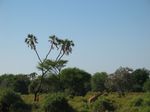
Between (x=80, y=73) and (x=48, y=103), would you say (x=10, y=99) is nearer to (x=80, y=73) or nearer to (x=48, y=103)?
(x=48, y=103)

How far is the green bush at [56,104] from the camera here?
30047 millimetres

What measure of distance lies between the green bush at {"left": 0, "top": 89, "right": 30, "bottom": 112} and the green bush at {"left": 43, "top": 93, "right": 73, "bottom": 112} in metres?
2.97

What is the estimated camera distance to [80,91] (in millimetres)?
74500

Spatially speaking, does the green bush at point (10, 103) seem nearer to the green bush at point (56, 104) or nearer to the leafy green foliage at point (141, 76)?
the green bush at point (56, 104)

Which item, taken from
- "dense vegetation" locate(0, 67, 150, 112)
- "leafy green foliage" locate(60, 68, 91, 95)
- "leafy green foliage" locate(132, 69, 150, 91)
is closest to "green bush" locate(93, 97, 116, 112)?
"dense vegetation" locate(0, 67, 150, 112)

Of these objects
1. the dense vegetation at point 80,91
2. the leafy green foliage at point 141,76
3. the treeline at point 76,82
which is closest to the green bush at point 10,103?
the dense vegetation at point 80,91

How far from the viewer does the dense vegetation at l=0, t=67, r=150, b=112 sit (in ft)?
107

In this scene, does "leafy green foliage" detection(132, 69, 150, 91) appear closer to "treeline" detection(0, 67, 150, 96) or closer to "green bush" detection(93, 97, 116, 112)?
"treeline" detection(0, 67, 150, 96)

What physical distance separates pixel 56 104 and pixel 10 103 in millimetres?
4425

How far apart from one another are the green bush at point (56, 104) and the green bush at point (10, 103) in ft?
9.75

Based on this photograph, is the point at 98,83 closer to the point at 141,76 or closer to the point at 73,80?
the point at 141,76

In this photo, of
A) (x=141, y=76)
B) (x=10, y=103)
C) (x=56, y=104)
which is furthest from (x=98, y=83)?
(x=56, y=104)

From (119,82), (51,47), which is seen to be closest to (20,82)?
(119,82)

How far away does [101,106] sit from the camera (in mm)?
31891
